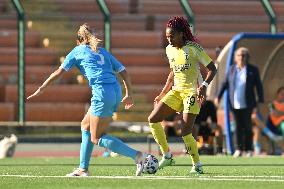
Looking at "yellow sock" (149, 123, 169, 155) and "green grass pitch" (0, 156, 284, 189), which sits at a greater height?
"yellow sock" (149, 123, 169, 155)

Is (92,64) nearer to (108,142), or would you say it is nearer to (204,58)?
(108,142)

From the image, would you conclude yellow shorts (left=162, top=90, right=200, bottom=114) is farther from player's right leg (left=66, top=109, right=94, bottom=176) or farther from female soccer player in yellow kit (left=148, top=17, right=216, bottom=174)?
player's right leg (left=66, top=109, right=94, bottom=176)

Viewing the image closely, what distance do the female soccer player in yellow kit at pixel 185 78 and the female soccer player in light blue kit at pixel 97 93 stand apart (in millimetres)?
866

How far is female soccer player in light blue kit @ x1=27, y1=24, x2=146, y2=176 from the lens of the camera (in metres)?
14.1

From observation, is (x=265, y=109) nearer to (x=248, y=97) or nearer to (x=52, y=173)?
(x=248, y=97)

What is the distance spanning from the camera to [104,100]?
46.2 feet

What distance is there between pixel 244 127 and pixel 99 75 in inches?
324

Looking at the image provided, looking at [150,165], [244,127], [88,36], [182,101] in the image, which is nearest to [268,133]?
[244,127]

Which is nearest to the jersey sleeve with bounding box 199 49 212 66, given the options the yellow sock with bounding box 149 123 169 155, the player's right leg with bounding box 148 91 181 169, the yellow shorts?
the yellow shorts

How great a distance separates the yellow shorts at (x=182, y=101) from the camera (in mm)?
14930

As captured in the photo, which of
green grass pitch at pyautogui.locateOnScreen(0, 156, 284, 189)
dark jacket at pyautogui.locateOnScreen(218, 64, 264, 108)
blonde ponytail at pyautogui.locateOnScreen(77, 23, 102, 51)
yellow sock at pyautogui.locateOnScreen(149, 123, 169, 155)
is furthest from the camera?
dark jacket at pyautogui.locateOnScreen(218, 64, 264, 108)

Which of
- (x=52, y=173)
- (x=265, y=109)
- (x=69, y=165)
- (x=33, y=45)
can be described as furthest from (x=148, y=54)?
(x=52, y=173)

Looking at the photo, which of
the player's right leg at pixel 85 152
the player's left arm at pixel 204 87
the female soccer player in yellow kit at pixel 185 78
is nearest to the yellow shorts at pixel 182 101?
the female soccer player in yellow kit at pixel 185 78

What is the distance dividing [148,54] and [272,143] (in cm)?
855
